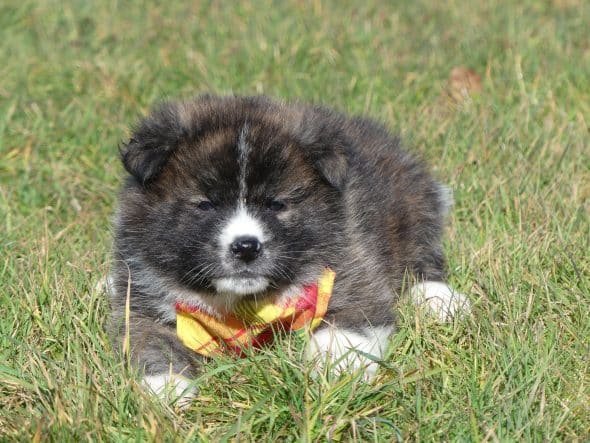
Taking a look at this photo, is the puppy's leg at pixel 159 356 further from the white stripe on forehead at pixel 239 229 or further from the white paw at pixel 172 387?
the white stripe on forehead at pixel 239 229

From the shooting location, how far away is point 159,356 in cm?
422

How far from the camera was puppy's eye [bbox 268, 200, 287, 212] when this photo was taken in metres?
4.07

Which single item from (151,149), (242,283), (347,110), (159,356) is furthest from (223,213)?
(347,110)

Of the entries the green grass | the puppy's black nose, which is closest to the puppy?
the puppy's black nose

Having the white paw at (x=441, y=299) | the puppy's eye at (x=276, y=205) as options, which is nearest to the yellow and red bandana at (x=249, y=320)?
the puppy's eye at (x=276, y=205)

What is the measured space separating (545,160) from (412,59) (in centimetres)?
176

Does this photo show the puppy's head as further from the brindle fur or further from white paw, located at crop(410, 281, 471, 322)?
white paw, located at crop(410, 281, 471, 322)

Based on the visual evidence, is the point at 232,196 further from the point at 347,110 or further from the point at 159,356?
the point at 347,110

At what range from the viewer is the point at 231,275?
3975mm

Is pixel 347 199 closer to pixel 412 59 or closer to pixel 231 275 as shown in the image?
pixel 231 275

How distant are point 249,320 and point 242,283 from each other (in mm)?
356

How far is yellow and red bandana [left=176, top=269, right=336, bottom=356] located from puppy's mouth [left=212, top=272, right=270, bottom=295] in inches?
9.4

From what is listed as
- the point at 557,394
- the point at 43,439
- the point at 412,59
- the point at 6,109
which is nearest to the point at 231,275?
the point at 43,439

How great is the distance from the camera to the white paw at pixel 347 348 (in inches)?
153
